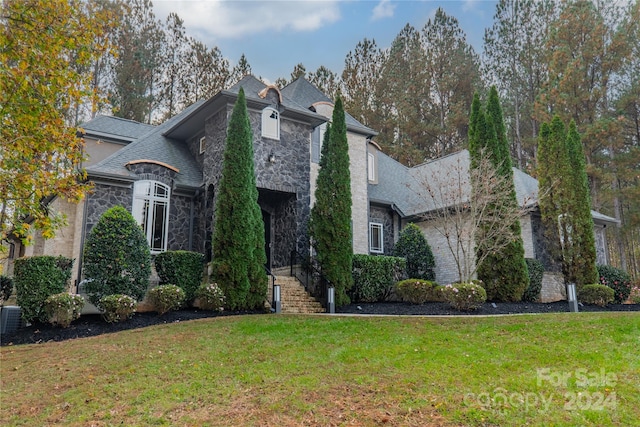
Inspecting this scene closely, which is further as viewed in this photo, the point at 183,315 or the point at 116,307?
the point at 183,315

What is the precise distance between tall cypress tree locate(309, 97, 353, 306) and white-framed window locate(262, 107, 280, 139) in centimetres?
166

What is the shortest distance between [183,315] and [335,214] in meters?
5.26

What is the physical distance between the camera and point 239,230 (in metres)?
12.4

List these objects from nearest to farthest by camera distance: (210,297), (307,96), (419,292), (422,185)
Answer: (210,297)
(419,292)
(422,185)
(307,96)

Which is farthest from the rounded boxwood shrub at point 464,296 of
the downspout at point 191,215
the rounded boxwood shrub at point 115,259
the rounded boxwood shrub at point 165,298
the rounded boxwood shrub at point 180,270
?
the downspout at point 191,215

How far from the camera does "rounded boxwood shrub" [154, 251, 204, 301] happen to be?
1196cm

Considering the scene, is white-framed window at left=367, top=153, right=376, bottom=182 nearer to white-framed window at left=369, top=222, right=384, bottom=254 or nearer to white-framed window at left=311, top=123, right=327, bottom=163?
white-framed window at left=369, top=222, right=384, bottom=254

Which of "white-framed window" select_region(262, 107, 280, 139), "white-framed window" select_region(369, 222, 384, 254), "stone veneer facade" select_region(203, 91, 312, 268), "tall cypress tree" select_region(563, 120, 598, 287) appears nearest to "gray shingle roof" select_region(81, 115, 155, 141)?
"stone veneer facade" select_region(203, 91, 312, 268)

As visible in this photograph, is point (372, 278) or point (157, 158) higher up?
point (157, 158)

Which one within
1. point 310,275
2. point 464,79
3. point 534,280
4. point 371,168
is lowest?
point 534,280

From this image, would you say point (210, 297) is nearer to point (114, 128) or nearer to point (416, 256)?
point (416, 256)

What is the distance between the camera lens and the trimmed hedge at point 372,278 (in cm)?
1452

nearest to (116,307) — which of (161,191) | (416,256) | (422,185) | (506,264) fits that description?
(161,191)

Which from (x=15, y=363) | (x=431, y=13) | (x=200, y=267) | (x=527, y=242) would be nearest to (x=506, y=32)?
(x=431, y=13)
